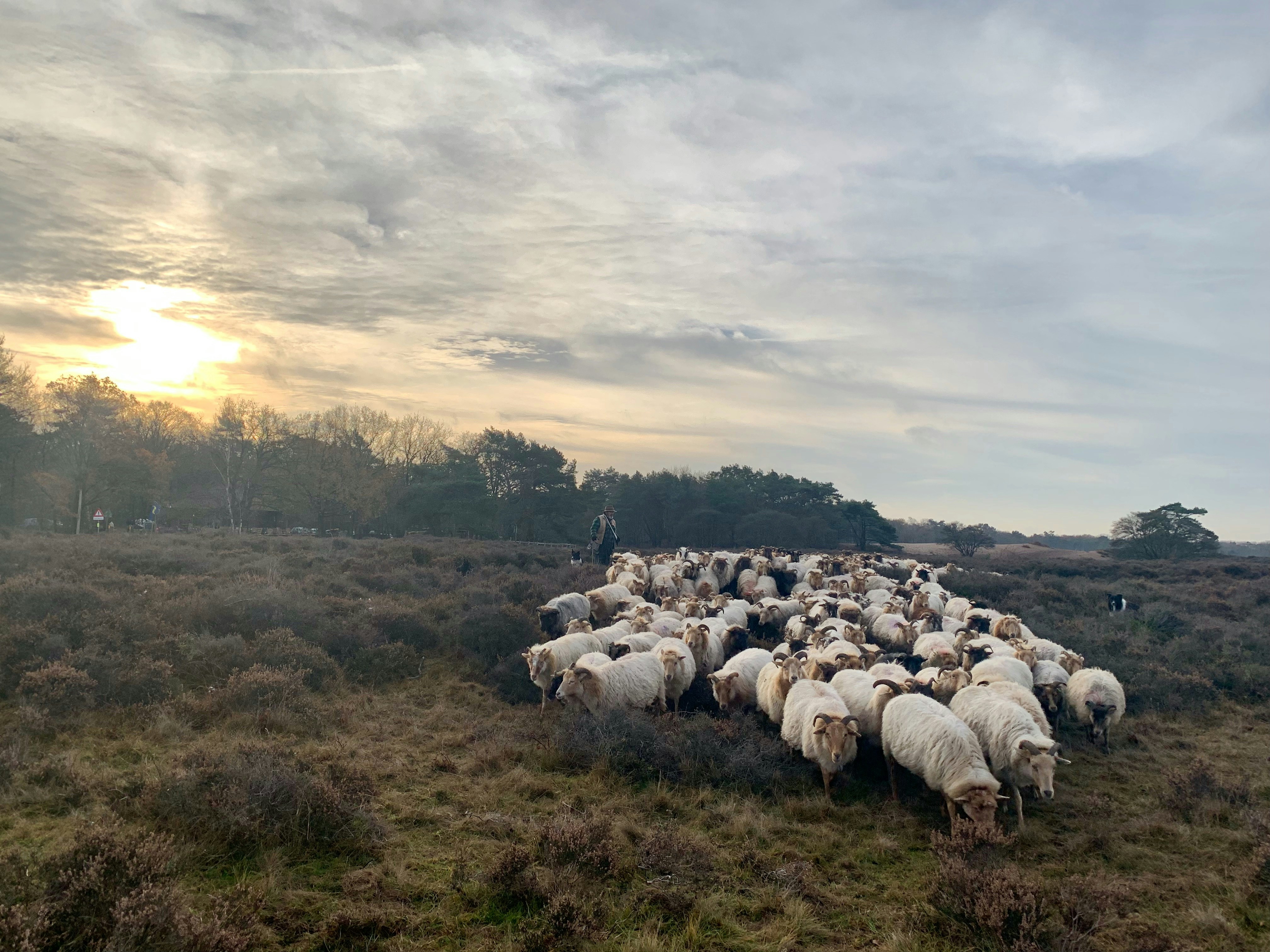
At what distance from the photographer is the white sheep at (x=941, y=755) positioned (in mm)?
7625

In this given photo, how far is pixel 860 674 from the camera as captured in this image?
10820mm

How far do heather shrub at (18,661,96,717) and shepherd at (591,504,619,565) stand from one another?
1775 centimetres

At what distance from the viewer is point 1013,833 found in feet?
23.9

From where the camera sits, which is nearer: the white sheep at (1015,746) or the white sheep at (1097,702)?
the white sheep at (1015,746)

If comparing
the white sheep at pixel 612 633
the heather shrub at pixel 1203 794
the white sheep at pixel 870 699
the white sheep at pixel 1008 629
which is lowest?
the heather shrub at pixel 1203 794

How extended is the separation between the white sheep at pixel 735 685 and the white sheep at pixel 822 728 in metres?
1.45

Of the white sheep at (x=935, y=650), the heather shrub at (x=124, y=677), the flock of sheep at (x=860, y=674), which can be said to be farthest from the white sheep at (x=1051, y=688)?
the heather shrub at (x=124, y=677)

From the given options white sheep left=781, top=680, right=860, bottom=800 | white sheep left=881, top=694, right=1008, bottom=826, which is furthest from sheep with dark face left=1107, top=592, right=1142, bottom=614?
white sheep left=881, top=694, right=1008, bottom=826

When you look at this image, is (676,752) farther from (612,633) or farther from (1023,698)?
(612,633)

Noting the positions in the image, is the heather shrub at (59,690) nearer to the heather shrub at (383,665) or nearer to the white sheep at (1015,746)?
the heather shrub at (383,665)

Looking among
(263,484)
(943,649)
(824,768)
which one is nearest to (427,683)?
(824,768)

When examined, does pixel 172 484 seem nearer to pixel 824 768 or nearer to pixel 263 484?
pixel 263 484

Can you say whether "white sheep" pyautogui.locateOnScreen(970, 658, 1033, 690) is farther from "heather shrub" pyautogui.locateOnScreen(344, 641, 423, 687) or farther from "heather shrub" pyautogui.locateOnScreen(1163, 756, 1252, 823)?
"heather shrub" pyautogui.locateOnScreen(344, 641, 423, 687)

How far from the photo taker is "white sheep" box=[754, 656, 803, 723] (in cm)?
1095
